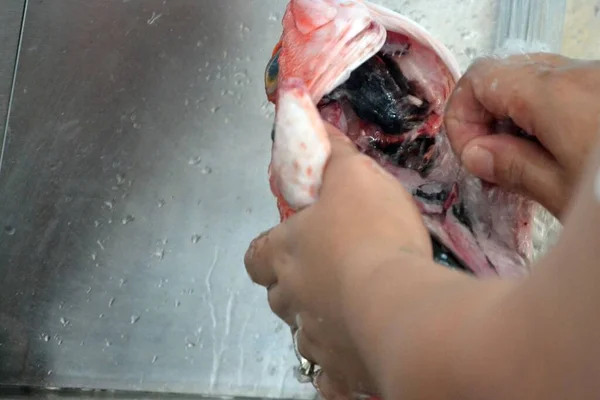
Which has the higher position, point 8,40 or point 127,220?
point 8,40

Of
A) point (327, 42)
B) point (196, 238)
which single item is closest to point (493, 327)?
point (327, 42)

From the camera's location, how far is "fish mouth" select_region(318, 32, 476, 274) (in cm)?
62

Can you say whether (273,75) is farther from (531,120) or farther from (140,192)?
(140,192)

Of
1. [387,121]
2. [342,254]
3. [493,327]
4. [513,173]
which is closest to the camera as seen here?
[493,327]

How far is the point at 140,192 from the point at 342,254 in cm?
61

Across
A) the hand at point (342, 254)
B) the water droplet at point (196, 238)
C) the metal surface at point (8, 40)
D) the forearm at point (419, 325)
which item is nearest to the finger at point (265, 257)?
the hand at point (342, 254)

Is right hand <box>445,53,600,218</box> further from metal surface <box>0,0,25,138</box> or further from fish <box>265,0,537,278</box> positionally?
metal surface <box>0,0,25,138</box>

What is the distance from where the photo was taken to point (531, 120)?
469 millimetres

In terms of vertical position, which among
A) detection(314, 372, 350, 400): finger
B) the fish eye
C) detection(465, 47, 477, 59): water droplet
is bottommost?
detection(314, 372, 350, 400): finger

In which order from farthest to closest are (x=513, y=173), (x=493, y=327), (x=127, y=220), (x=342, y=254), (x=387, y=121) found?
(x=127, y=220) → (x=387, y=121) → (x=513, y=173) → (x=342, y=254) → (x=493, y=327)

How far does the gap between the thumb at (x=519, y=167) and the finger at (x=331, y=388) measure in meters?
0.21

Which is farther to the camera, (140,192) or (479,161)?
(140,192)

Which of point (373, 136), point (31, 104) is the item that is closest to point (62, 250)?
point (31, 104)

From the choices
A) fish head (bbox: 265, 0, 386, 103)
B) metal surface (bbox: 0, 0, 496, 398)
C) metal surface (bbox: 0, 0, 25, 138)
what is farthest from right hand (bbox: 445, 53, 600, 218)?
metal surface (bbox: 0, 0, 25, 138)
